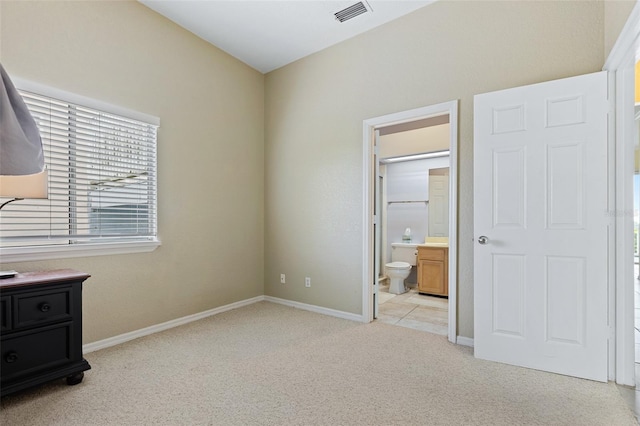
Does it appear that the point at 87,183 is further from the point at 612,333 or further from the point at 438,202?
the point at 438,202

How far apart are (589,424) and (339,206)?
8.43 feet

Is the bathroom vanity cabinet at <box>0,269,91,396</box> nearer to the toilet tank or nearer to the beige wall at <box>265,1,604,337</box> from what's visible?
the beige wall at <box>265,1,604,337</box>

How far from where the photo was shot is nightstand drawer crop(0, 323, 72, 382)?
184 centimetres

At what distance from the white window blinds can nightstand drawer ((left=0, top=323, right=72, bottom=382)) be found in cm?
73

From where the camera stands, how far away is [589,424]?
170cm

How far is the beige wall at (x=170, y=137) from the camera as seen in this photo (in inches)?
96.8

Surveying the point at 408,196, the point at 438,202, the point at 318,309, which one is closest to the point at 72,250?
the point at 318,309

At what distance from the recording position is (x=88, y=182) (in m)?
2.66

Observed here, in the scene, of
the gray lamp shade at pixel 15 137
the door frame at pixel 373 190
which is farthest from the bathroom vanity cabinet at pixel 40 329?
the door frame at pixel 373 190

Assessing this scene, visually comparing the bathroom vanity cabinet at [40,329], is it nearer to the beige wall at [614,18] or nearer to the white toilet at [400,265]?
the beige wall at [614,18]

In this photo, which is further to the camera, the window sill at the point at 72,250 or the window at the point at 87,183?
the window at the point at 87,183

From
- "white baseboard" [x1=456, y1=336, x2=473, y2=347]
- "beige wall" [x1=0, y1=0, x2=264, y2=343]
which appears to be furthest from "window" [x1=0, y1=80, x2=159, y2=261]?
"white baseboard" [x1=456, y1=336, x2=473, y2=347]

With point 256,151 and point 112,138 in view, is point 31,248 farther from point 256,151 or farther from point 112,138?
point 256,151

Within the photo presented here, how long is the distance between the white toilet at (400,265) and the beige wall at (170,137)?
198 cm
